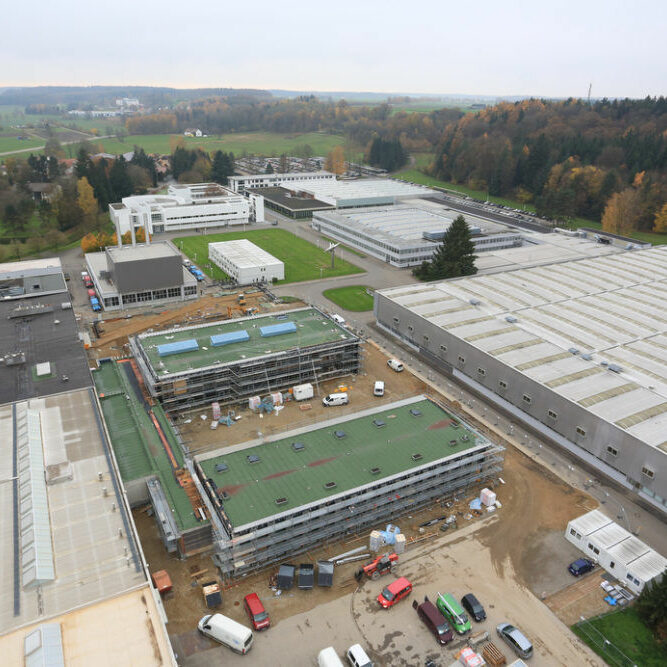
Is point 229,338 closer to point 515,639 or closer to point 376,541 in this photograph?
point 376,541

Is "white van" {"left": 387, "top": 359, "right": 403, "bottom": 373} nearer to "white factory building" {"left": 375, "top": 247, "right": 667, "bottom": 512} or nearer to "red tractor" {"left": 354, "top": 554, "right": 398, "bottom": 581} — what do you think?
"white factory building" {"left": 375, "top": 247, "right": 667, "bottom": 512}

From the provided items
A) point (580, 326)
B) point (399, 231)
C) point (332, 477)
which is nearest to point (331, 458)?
point (332, 477)

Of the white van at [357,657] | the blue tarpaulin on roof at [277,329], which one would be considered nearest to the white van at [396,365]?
the blue tarpaulin on roof at [277,329]

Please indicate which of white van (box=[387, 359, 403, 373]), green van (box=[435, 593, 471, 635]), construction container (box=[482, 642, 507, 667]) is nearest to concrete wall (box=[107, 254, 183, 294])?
white van (box=[387, 359, 403, 373])

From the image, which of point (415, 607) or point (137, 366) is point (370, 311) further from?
point (415, 607)

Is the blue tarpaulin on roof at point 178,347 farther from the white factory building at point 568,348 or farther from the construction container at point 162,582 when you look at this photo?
the white factory building at point 568,348
